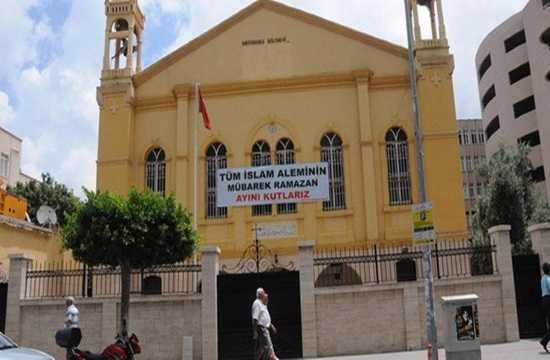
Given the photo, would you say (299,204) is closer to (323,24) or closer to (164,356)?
(323,24)

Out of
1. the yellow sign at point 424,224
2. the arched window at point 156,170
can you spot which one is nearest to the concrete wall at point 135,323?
the yellow sign at point 424,224

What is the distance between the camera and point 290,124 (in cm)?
2647

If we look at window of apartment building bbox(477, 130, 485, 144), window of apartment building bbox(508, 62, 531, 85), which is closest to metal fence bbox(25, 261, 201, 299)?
window of apartment building bbox(508, 62, 531, 85)

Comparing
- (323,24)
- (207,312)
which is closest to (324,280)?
(207,312)

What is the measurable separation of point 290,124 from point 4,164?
3254 centimetres

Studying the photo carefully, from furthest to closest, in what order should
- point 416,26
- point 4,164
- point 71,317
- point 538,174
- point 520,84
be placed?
point 520,84 → point 4,164 → point 538,174 → point 416,26 → point 71,317

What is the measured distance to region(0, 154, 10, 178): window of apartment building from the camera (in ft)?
163

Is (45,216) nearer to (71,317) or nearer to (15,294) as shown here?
(15,294)

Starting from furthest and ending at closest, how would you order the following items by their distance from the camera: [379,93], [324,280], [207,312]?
[379,93], [324,280], [207,312]

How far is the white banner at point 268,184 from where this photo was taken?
23.8m

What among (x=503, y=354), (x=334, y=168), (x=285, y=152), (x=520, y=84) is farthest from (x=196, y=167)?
(x=520, y=84)

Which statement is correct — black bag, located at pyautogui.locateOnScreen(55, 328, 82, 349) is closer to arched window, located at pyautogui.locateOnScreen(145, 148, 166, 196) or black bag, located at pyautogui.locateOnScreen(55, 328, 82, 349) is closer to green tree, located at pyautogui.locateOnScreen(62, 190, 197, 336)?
green tree, located at pyautogui.locateOnScreen(62, 190, 197, 336)

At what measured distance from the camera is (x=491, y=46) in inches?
2179

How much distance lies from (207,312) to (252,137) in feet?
36.1
